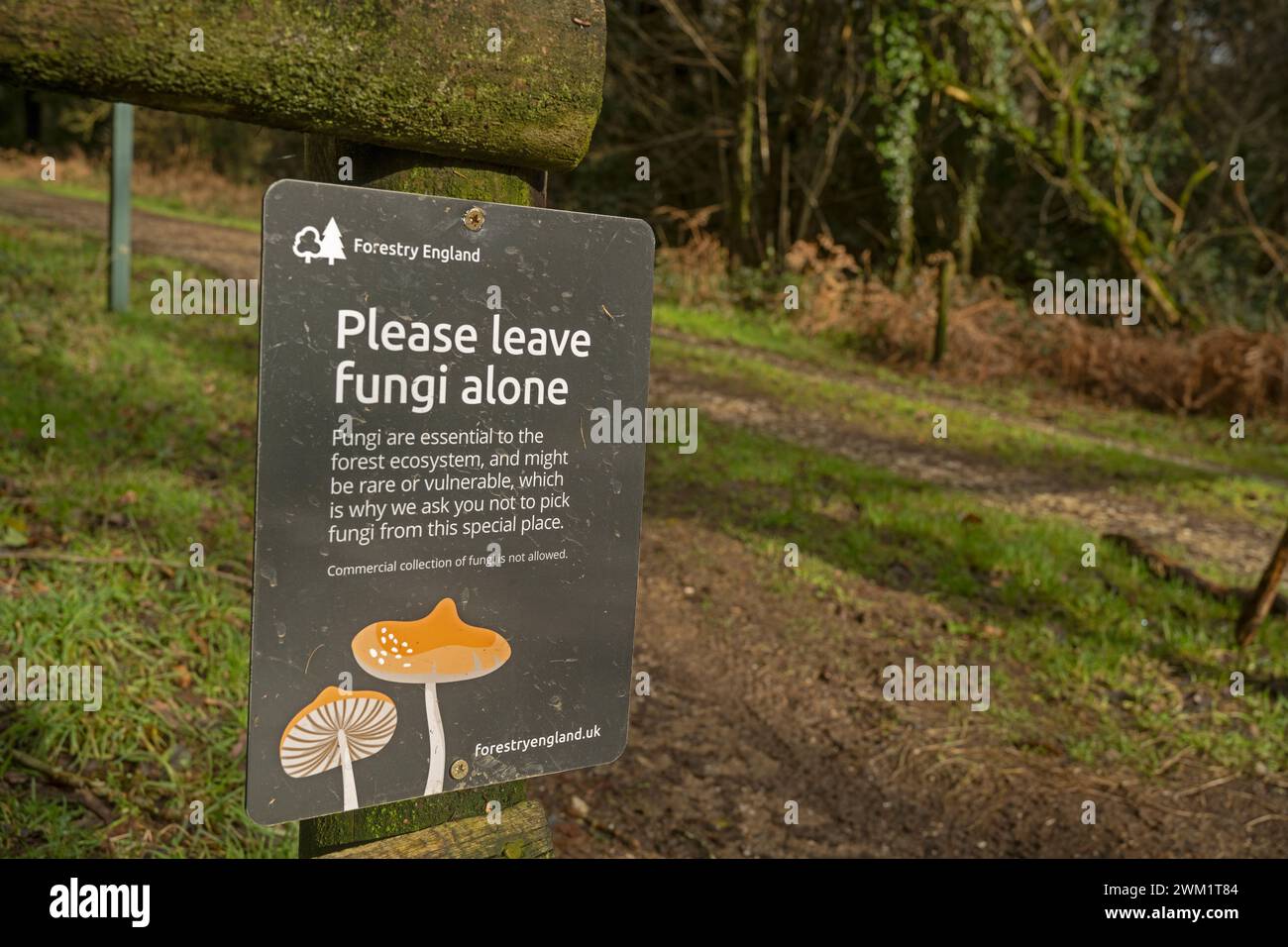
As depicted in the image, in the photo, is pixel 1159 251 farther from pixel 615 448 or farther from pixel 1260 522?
pixel 615 448

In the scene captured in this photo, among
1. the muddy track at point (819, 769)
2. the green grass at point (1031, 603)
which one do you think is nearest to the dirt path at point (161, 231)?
the green grass at point (1031, 603)

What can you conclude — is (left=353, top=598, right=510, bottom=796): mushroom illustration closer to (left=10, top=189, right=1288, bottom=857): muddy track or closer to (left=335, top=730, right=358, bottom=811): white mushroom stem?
(left=335, top=730, right=358, bottom=811): white mushroom stem

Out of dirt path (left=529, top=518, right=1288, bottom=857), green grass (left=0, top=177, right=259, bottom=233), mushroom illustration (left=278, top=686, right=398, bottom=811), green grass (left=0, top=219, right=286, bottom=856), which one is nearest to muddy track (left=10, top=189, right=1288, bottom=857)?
dirt path (left=529, top=518, right=1288, bottom=857)

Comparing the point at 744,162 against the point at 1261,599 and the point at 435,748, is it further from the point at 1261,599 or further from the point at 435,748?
the point at 435,748

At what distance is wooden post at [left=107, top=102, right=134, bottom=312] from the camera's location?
9539 mm

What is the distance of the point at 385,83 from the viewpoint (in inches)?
65.5

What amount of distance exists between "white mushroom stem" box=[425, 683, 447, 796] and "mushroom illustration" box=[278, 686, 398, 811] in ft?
0.20

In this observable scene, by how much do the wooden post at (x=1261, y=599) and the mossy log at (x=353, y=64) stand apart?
4556 millimetres

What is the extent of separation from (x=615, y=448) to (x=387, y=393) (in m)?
Result: 0.42

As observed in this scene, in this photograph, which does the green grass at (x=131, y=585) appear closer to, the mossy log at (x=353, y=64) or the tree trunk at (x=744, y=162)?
the mossy log at (x=353, y=64)

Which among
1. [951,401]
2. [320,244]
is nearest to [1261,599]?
[320,244]

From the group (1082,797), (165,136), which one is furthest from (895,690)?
(165,136)

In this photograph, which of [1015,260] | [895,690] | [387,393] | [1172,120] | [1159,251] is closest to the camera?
[387,393]

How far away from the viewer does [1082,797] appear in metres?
4.34
